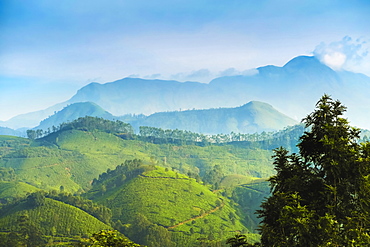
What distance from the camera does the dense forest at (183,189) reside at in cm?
1027

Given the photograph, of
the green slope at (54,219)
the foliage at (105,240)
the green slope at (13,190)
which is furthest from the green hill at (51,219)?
the foliage at (105,240)

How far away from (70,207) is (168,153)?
80038mm

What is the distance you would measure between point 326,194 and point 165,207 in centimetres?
7134

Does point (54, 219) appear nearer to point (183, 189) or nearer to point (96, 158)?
point (183, 189)

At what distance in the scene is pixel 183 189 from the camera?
8956cm

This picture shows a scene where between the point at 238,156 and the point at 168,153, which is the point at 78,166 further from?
the point at 238,156

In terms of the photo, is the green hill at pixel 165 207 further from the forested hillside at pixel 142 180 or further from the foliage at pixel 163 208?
the forested hillside at pixel 142 180

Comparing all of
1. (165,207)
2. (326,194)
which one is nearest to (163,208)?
(165,207)

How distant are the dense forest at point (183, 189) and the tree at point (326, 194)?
3 cm

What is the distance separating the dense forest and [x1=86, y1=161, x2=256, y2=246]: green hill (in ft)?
0.84

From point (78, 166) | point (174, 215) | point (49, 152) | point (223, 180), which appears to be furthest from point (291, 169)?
point (49, 152)

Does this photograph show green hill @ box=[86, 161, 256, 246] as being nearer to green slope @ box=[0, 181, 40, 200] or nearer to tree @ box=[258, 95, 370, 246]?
green slope @ box=[0, 181, 40, 200]

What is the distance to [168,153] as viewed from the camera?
494 ft

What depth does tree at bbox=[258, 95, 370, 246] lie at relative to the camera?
9.75 metres
